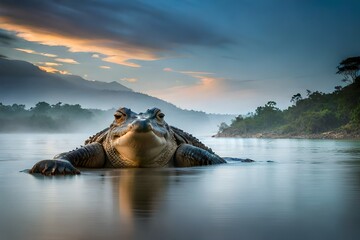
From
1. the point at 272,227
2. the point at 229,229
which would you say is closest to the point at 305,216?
the point at 272,227

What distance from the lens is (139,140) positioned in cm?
834

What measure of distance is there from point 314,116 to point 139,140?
89846 mm

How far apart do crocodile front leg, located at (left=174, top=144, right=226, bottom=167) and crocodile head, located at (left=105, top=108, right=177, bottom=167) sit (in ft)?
0.52

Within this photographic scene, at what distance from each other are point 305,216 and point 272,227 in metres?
0.47

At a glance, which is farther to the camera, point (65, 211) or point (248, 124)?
point (248, 124)

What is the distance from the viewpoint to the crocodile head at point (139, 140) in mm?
8273

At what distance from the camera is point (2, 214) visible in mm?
3301

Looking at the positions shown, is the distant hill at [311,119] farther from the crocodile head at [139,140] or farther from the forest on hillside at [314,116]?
the crocodile head at [139,140]

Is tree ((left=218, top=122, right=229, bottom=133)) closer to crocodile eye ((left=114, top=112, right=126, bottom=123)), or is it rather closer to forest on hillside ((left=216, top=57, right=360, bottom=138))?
forest on hillside ((left=216, top=57, right=360, bottom=138))

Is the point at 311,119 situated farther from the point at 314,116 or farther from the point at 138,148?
the point at 138,148

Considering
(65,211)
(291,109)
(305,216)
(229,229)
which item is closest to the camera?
(229,229)

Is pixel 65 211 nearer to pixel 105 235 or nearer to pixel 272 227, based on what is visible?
pixel 105 235

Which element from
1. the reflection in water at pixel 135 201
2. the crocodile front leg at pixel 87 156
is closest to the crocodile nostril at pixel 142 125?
the crocodile front leg at pixel 87 156

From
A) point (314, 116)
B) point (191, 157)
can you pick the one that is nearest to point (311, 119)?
Answer: point (314, 116)
